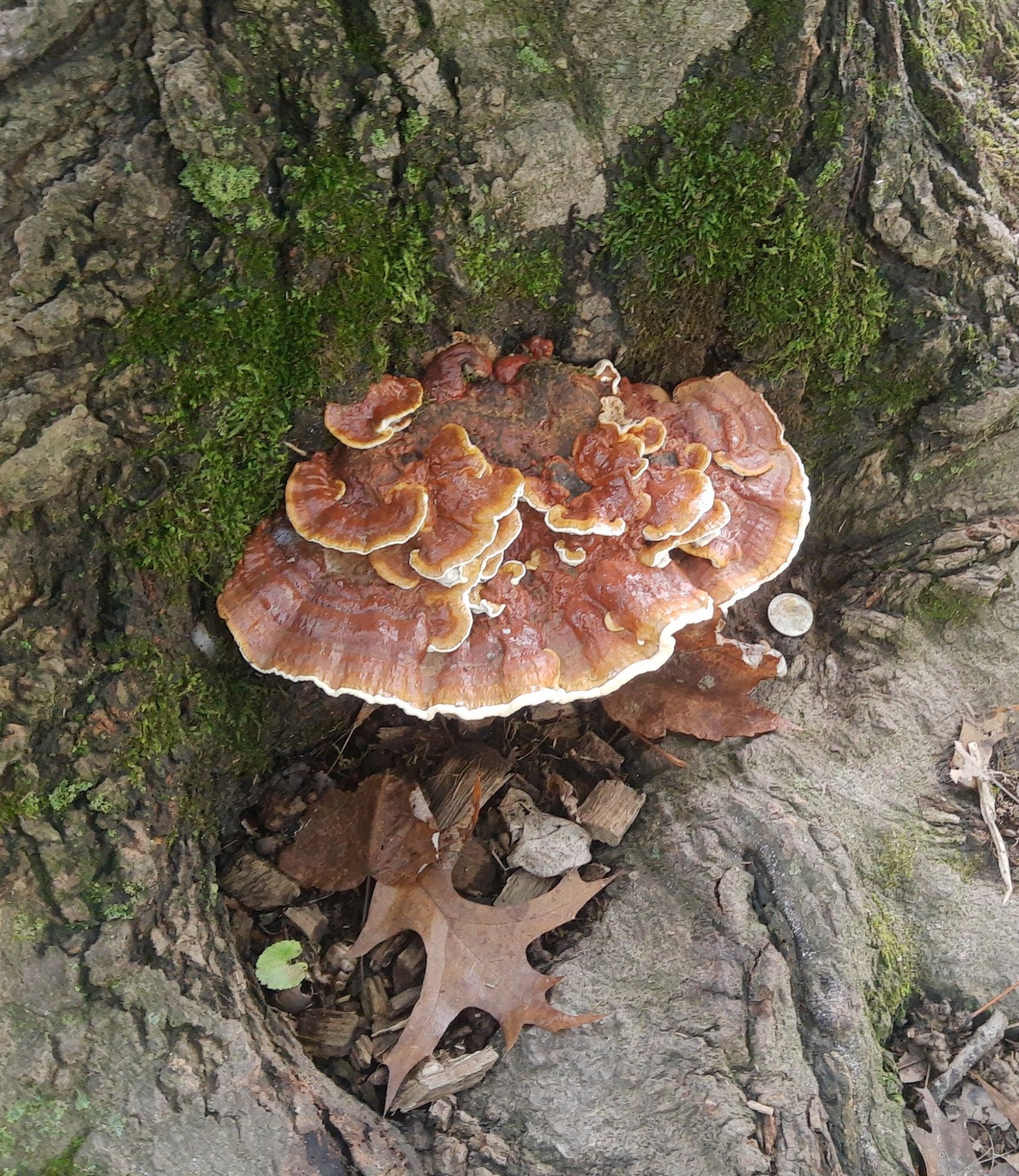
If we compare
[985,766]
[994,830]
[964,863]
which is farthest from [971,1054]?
[985,766]

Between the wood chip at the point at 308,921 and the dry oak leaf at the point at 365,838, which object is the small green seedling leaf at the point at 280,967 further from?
the dry oak leaf at the point at 365,838

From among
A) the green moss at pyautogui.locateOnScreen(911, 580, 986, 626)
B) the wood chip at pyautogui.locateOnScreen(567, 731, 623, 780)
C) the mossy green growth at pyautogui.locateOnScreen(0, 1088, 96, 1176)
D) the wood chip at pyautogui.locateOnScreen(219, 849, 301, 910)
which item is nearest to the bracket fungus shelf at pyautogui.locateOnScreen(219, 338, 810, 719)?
the wood chip at pyautogui.locateOnScreen(567, 731, 623, 780)

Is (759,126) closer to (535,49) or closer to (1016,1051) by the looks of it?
(535,49)

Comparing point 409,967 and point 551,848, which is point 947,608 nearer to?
point 551,848

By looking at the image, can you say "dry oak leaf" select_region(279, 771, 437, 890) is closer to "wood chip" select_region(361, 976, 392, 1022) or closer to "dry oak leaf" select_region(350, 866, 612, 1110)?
"dry oak leaf" select_region(350, 866, 612, 1110)

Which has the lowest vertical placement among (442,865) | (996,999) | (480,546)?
(996,999)

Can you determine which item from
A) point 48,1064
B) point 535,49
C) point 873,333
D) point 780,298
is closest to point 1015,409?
point 873,333
